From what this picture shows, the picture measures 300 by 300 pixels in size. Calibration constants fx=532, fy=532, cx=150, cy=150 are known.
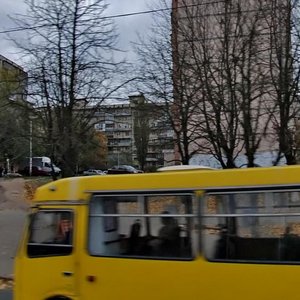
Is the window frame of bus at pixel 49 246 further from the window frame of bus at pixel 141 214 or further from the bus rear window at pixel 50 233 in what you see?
the window frame of bus at pixel 141 214

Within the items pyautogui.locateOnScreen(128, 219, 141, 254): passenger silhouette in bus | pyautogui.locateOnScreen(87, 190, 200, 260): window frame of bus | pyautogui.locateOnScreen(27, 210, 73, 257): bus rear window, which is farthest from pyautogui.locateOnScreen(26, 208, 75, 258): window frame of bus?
pyautogui.locateOnScreen(128, 219, 141, 254): passenger silhouette in bus

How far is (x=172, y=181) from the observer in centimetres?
605

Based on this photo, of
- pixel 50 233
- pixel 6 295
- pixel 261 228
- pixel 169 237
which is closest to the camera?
pixel 261 228

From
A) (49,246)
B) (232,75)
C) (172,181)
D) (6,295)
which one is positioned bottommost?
(6,295)

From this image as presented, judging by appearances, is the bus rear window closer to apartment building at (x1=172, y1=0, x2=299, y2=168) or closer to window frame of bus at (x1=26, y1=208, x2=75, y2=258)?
window frame of bus at (x1=26, y1=208, x2=75, y2=258)

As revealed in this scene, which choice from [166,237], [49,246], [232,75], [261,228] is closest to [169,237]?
[166,237]

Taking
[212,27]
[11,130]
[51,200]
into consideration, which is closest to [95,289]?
[51,200]

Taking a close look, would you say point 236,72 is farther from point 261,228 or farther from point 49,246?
point 261,228

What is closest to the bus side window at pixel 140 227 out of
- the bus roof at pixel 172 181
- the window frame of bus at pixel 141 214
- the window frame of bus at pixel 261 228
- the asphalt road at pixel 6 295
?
the window frame of bus at pixel 141 214

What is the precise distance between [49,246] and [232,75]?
14201mm

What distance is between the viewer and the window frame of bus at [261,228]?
5.42 m

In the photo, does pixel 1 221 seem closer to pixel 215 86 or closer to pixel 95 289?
pixel 215 86

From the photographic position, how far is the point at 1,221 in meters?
21.3

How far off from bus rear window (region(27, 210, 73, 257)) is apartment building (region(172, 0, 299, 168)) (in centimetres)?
1344
